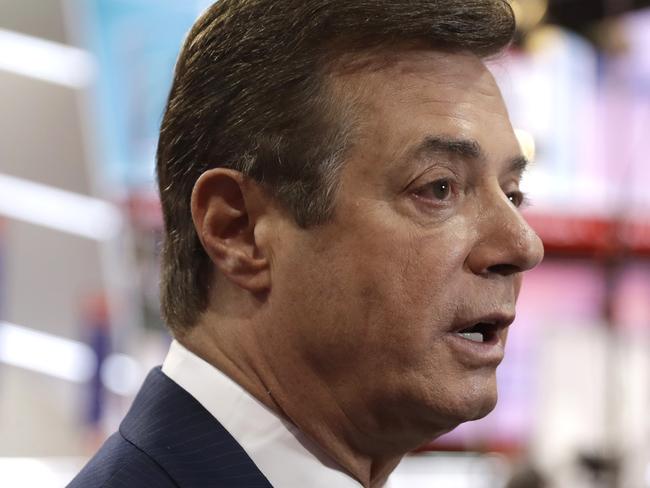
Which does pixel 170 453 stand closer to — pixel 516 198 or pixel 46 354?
pixel 516 198

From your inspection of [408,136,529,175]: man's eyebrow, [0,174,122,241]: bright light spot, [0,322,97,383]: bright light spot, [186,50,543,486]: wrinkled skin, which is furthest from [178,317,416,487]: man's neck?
[0,174,122,241]: bright light spot

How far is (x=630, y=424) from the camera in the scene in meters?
4.48

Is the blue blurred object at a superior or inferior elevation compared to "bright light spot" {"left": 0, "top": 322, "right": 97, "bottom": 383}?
superior

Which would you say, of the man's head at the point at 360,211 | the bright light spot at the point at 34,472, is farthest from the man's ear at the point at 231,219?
the bright light spot at the point at 34,472

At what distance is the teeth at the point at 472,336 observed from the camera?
132 centimetres

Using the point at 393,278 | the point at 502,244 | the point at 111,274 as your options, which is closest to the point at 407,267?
the point at 393,278

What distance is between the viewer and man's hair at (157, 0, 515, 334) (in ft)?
4.42

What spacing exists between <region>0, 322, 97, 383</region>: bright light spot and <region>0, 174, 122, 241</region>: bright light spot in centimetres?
55

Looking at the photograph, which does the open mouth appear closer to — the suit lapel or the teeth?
the teeth

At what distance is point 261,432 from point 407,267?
10.8 inches

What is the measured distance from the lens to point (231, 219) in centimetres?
137

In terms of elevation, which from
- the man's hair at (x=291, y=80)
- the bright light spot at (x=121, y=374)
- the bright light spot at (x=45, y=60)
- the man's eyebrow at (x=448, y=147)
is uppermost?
the man's hair at (x=291, y=80)

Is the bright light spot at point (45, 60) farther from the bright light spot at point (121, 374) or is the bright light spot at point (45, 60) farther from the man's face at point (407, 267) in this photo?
the man's face at point (407, 267)

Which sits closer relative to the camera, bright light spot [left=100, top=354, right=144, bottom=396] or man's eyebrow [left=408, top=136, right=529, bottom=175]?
man's eyebrow [left=408, top=136, right=529, bottom=175]
